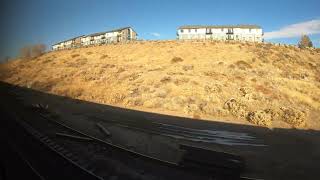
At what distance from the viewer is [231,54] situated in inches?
2168

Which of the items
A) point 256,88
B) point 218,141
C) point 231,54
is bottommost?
point 218,141

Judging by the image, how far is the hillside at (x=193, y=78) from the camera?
32000 mm

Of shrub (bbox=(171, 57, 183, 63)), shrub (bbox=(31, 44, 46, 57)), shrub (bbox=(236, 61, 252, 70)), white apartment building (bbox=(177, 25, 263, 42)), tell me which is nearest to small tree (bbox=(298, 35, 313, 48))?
white apartment building (bbox=(177, 25, 263, 42))

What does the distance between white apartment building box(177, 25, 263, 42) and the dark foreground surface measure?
5199cm

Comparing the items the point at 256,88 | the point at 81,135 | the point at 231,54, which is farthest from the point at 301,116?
the point at 231,54

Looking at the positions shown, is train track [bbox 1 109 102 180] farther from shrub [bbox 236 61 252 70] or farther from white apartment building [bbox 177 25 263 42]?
white apartment building [bbox 177 25 263 42]

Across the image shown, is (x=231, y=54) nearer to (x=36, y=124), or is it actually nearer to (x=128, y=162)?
(x=36, y=124)

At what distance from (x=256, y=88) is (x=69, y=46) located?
2956 centimetres

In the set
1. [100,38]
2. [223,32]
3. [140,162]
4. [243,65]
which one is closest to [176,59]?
[243,65]

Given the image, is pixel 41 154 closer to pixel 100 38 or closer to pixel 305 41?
pixel 100 38

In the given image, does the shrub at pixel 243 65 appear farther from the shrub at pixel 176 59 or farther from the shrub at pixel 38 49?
the shrub at pixel 38 49

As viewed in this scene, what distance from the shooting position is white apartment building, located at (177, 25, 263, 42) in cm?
8094

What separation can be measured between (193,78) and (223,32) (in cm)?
4513

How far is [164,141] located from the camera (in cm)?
2197
